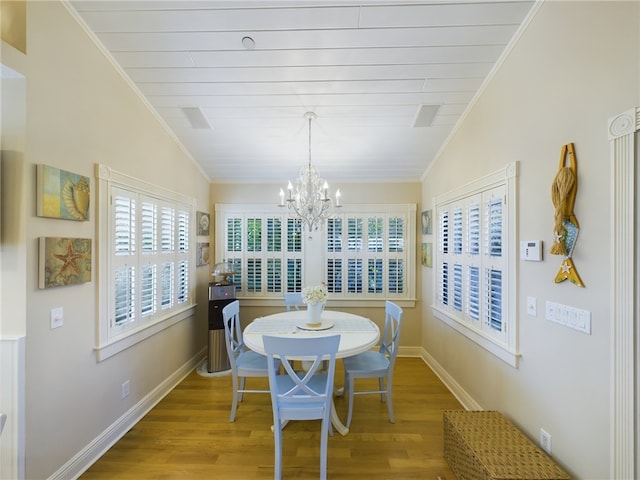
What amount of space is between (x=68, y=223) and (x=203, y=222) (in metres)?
2.08

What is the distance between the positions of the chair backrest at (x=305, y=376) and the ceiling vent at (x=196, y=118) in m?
2.29

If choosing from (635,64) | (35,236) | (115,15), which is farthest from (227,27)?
(635,64)

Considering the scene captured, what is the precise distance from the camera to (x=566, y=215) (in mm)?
1641

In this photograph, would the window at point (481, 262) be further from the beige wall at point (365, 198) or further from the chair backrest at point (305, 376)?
the chair backrest at point (305, 376)

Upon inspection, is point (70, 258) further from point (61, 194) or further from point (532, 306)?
point (532, 306)

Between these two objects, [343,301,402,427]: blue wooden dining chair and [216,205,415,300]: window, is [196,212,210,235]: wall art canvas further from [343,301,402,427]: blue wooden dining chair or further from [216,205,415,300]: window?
[343,301,402,427]: blue wooden dining chair

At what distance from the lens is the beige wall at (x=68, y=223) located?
1.68 m

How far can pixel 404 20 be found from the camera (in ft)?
6.53

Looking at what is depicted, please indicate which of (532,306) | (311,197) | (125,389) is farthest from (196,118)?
(532,306)

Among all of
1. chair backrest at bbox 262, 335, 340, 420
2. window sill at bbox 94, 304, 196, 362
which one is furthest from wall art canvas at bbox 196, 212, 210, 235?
chair backrest at bbox 262, 335, 340, 420

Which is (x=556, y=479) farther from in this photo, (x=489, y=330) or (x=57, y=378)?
(x=57, y=378)

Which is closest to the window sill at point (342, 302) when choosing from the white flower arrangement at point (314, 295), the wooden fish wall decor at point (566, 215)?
the white flower arrangement at point (314, 295)

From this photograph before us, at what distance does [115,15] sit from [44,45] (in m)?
0.50

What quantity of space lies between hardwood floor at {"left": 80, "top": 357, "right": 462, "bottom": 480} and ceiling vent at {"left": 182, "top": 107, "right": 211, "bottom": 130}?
2.83m
